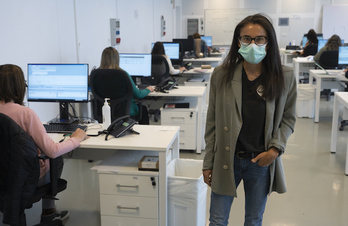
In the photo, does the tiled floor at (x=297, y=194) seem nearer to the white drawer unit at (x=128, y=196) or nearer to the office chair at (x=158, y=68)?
the white drawer unit at (x=128, y=196)

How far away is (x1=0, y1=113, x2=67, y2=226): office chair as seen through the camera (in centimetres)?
200

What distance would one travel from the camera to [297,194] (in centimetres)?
329

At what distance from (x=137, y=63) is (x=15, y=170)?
305cm

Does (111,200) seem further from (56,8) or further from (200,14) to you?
(200,14)

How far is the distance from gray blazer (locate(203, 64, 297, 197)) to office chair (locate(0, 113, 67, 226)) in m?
1.03

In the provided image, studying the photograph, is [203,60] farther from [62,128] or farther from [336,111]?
[62,128]

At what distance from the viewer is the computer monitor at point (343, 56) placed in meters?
6.02

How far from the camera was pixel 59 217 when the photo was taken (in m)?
2.82

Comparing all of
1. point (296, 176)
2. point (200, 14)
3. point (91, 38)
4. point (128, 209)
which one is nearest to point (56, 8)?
point (91, 38)

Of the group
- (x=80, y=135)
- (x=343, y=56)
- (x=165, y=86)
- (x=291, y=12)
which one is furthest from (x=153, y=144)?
(x=291, y=12)

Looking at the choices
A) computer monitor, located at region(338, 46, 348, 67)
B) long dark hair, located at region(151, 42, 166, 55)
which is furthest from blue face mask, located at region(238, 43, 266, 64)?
computer monitor, located at region(338, 46, 348, 67)

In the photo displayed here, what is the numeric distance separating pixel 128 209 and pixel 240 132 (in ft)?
3.51

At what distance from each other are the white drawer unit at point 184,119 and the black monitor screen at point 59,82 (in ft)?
4.76

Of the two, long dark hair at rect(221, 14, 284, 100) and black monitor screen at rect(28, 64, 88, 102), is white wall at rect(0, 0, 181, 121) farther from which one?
long dark hair at rect(221, 14, 284, 100)
